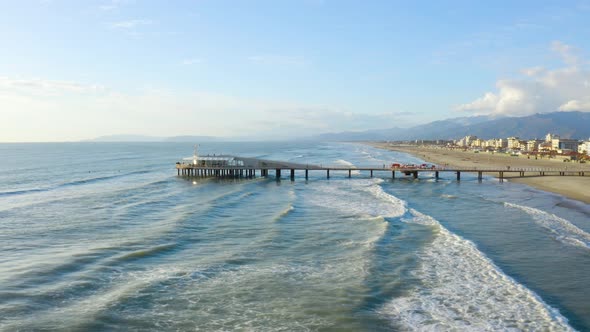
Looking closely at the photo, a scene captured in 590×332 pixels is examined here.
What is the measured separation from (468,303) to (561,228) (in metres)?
16.3

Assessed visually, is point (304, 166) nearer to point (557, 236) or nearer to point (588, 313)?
point (557, 236)

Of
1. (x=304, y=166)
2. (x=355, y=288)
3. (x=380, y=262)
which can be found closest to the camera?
(x=355, y=288)

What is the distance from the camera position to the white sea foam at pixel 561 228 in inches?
997

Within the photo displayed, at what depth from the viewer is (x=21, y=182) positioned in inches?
2343

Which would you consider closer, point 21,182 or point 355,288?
point 355,288

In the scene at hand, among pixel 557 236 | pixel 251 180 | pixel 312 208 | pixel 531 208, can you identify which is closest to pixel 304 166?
pixel 251 180

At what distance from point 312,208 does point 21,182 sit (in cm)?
4282

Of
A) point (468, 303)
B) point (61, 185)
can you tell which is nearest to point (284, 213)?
point (468, 303)

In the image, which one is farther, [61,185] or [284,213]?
[61,185]

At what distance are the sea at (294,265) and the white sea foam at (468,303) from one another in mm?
71

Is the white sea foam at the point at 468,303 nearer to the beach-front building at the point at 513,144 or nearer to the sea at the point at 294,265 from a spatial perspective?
the sea at the point at 294,265

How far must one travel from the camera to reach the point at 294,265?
69.4 feet

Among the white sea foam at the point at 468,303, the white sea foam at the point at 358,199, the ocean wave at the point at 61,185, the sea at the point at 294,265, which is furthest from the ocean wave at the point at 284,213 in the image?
the ocean wave at the point at 61,185

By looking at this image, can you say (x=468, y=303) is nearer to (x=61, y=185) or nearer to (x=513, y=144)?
(x=61, y=185)
